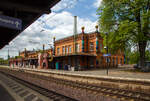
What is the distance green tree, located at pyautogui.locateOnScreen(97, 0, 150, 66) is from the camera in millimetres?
16453

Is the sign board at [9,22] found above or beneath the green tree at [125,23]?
beneath

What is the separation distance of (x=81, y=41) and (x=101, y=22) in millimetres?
8837

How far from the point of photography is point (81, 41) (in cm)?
2850

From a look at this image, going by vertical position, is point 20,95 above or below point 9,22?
below

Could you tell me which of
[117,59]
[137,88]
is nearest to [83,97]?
[137,88]

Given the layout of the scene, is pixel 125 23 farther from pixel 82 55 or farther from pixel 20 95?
pixel 20 95

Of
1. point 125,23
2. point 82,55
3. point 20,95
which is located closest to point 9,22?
point 20,95

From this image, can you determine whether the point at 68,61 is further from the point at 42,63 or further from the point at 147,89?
the point at 147,89

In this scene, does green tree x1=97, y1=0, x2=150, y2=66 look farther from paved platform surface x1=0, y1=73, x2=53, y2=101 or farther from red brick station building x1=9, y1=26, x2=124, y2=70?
paved platform surface x1=0, y1=73, x2=53, y2=101

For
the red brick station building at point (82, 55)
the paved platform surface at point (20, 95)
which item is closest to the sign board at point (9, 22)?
the paved platform surface at point (20, 95)

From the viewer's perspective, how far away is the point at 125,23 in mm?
16484

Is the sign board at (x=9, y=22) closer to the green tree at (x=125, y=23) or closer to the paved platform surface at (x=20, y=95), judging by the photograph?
the paved platform surface at (x=20, y=95)

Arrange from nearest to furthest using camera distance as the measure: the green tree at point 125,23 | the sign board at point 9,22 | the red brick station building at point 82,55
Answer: the sign board at point 9,22, the green tree at point 125,23, the red brick station building at point 82,55

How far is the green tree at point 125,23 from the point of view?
16.5 metres
